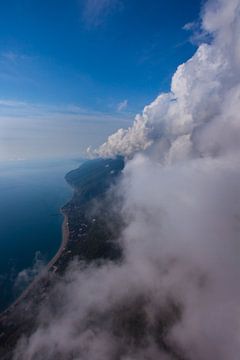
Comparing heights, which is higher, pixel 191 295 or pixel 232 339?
pixel 232 339

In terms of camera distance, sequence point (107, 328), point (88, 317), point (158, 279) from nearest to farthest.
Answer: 1. point (107, 328)
2. point (88, 317)
3. point (158, 279)

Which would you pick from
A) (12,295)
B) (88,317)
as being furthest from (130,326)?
(12,295)

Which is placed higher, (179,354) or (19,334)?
(19,334)

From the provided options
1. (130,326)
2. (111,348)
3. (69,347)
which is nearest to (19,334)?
(69,347)

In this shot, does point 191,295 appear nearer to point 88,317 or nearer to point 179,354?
point 179,354

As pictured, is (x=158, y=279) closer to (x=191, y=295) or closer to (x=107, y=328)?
(x=191, y=295)

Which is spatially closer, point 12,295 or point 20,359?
point 20,359

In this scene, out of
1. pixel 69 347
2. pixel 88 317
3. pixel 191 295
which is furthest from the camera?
pixel 191 295

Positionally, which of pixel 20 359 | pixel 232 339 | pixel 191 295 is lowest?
pixel 191 295

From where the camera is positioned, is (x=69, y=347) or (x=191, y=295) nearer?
(x=69, y=347)
